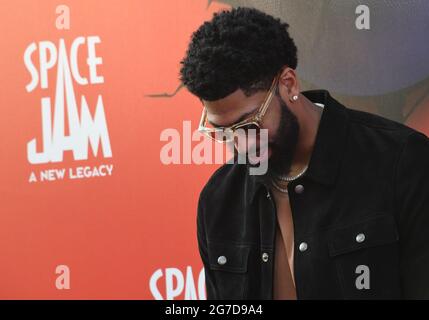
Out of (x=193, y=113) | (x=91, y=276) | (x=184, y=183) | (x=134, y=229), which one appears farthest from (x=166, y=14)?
(x=91, y=276)

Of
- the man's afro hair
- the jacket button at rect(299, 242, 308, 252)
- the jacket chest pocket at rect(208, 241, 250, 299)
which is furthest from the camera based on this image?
the jacket chest pocket at rect(208, 241, 250, 299)

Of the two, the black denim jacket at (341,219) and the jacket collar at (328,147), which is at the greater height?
the jacket collar at (328,147)

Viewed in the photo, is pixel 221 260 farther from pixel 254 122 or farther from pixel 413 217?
pixel 413 217

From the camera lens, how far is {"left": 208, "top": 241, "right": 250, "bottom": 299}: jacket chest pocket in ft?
5.64

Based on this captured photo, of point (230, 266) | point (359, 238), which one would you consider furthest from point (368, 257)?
point (230, 266)

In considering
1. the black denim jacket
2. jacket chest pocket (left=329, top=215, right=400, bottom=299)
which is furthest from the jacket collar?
jacket chest pocket (left=329, top=215, right=400, bottom=299)

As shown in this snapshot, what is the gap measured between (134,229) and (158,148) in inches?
10.9

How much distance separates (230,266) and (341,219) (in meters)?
0.29

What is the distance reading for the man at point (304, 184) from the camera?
153 cm

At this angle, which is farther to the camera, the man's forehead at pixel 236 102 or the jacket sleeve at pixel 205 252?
the jacket sleeve at pixel 205 252

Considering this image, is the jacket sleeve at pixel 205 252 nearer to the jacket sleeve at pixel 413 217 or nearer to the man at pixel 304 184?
the man at pixel 304 184

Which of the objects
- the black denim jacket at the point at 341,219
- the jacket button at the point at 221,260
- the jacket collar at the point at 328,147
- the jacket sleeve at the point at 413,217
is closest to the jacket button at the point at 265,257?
the black denim jacket at the point at 341,219

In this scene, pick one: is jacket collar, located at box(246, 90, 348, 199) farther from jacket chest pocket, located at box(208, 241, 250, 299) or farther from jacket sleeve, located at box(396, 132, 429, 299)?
jacket chest pocket, located at box(208, 241, 250, 299)

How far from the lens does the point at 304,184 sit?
1.67m
